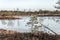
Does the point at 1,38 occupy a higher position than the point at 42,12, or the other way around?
the point at 1,38

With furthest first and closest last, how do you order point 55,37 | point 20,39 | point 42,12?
point 42,12
point 55,37
point 20,39

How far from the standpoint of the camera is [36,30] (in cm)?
1944

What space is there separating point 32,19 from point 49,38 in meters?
2.18

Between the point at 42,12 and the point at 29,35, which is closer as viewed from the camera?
the point at 29,35

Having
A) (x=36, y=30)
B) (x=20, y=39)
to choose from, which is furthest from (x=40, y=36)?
(x=20, y=39)

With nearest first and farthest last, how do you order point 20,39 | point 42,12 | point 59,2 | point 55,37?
point 20,39 → point 55,37 → point 59,2 → point 42,12

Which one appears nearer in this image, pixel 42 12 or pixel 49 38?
pixel 49 38

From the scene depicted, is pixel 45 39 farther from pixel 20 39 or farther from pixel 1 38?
pixel 1 38

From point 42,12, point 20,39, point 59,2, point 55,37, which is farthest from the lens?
point 42,12

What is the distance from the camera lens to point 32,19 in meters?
20.0

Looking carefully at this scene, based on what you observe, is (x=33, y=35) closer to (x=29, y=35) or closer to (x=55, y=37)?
(x=29, y=35)

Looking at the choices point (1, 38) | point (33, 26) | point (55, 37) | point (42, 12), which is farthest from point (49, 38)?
point (42, 12)

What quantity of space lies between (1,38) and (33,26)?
278 cm

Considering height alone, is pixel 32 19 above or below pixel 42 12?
above
